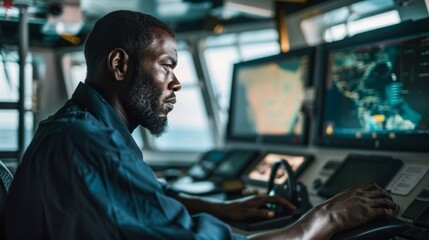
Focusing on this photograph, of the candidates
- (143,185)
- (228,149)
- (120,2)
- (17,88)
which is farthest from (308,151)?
(120,2)

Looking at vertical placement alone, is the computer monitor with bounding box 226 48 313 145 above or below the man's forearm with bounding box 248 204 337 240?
above

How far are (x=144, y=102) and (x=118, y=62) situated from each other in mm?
140

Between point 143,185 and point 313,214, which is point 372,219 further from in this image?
point 143,185

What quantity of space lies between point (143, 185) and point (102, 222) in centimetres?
12

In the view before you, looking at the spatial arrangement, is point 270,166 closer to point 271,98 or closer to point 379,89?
point 271,98

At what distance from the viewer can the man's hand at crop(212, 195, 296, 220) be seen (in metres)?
1.56

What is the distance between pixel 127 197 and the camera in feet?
2.93

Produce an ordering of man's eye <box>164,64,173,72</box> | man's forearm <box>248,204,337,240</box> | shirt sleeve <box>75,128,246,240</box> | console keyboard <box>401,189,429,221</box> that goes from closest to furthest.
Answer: shirt sleeve <box>75,128,246,240</box> → man's forearm <box>248,204,337,240</box> → man's eye <box>164,64,173,72</box> → console keyboard <box>401,189,429,221</box>

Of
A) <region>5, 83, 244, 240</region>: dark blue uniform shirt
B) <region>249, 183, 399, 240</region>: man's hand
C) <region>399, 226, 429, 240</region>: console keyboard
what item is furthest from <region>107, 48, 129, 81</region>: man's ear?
<region>399, 226, 429, 240</region>: console keyboard

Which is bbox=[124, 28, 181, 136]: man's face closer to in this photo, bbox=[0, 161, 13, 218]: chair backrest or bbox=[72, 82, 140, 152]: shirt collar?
bbox=[72, 82, 140, 152]: shirt collar

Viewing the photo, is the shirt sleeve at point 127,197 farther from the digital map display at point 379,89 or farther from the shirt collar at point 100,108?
the digital map display at point 379,89

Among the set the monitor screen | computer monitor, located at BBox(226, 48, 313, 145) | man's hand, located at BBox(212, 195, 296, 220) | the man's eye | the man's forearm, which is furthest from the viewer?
computer monitor, located at BBox(226, 48, 313, 145)

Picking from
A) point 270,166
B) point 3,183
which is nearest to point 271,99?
point 270,166

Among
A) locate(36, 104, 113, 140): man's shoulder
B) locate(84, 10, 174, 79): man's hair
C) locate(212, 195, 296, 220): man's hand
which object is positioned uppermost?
locate(84, 10, 174, 79): man's hair
